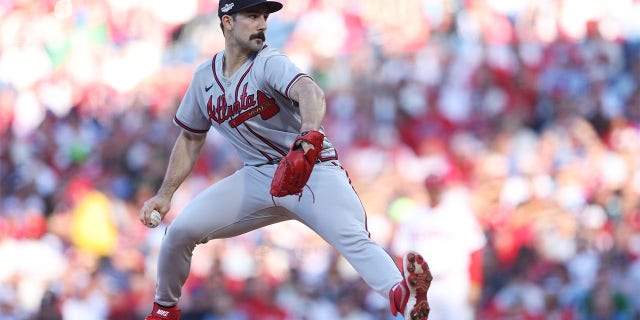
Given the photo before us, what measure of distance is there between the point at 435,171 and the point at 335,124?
133 cm

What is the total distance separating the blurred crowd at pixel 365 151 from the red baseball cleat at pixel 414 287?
3.38 meters

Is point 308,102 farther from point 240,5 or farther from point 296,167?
point 240,5

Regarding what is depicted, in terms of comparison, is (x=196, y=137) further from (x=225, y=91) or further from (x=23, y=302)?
(x=23, y=302)

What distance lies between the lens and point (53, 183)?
1017cm

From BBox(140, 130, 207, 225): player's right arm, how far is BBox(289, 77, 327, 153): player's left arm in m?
1.00

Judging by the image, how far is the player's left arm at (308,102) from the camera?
429cm

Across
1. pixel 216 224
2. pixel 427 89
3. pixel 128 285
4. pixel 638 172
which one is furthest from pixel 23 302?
pixel 638 172

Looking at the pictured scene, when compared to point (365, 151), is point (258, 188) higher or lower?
lower

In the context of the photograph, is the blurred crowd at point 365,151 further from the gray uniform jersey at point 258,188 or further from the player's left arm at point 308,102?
the player's left arm at point 308,102

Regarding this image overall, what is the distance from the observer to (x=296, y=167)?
4125 mm

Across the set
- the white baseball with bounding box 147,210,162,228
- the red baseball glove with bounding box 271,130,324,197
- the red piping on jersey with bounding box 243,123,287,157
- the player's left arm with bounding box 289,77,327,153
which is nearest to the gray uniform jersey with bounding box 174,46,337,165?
the red piping on jersey with bounding box 243,123,287,157

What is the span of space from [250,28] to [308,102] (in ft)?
1.96

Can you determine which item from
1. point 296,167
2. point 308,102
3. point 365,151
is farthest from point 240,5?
point 365,151

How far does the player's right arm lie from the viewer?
199 inches
